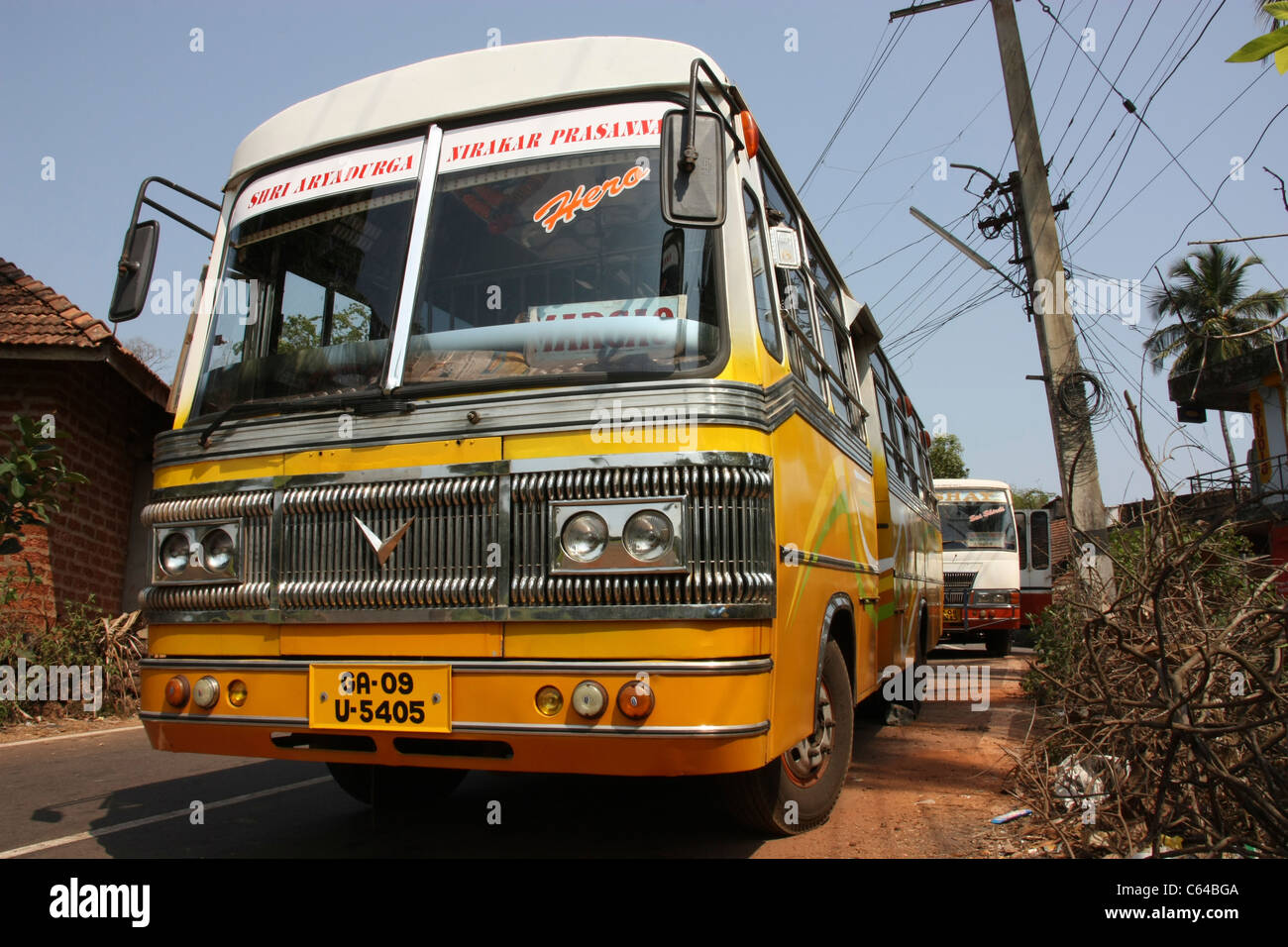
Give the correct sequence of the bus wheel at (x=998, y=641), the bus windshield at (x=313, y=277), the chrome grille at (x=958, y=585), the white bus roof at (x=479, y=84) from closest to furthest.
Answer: the white bus roof at (x=479, y=84)
the bus windshield at (x=313, y=277)
the chrome grille at (x=958, y=585)
the bus wheel at (x=998, y=641)

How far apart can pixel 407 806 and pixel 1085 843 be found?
3.24 meters

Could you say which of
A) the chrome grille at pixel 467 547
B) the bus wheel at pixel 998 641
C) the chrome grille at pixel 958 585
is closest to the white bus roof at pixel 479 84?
the chrome grille at pixel 467 547

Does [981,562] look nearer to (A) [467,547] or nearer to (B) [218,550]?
(A) [467,547]

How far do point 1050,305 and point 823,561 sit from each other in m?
6.83

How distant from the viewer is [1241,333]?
318 centimetres

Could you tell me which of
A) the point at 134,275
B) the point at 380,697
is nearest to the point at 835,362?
the point at 380,697

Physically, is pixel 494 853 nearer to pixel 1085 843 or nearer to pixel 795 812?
pixel 795 812

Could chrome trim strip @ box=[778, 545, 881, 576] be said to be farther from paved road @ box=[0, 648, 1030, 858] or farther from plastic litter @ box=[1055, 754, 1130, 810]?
plastic litter @ box=[1055, 754, 1130, 810]

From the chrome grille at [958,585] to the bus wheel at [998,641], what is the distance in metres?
0.76

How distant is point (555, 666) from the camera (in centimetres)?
320

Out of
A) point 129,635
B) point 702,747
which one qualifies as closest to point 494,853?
point 702,747

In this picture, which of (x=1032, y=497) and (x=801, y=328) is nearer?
(x=801, y=328)

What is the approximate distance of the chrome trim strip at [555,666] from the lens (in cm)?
309

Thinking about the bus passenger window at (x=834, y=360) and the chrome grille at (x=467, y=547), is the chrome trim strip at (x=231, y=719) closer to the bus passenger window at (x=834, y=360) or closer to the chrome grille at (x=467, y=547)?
the chrome grille at (x=467, y=547)
